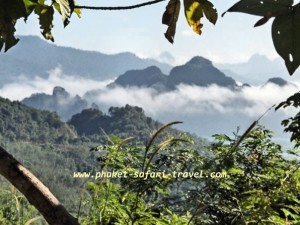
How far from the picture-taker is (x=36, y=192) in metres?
0.94

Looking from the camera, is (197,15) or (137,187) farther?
(137,187)

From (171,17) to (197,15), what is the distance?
5 centimetres

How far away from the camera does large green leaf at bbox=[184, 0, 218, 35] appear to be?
76 centimetres

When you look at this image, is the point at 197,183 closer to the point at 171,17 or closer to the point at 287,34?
the point at 171,17

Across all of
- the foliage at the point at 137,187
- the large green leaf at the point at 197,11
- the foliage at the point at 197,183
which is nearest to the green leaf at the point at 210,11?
the large green leaf at the point at 197,11

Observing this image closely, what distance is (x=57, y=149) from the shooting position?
445 feet

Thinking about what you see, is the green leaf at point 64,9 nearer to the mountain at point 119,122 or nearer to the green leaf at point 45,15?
the green leaf at point 45,15

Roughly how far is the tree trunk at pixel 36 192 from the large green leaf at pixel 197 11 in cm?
43

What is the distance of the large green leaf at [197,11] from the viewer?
757 mm

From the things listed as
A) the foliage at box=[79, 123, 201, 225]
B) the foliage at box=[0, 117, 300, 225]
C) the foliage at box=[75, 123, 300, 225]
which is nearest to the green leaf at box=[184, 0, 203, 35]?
the foliage at box=[0, 117, 300, 225]

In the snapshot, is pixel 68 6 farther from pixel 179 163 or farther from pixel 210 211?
pixel 179 163

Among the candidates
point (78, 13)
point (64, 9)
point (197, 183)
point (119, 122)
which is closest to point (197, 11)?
point (64, 9)

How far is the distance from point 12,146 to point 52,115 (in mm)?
17682

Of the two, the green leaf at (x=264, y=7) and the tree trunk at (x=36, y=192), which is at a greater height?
the green leaf at (x=264, y=7)
